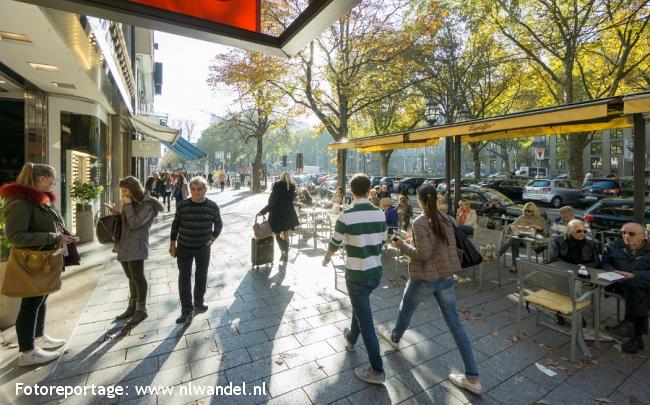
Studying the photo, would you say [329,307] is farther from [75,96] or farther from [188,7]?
[75,96]

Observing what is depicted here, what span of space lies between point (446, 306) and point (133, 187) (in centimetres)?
379

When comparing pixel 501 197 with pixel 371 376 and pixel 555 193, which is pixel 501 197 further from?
pixel 371 376

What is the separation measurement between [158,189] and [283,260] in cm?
1199

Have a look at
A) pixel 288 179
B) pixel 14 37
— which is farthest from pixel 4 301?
pixel 288 179

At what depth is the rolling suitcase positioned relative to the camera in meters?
6.71

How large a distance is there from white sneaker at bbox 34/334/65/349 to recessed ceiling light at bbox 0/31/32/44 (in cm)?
374

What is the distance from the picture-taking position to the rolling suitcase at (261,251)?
22.0 ft

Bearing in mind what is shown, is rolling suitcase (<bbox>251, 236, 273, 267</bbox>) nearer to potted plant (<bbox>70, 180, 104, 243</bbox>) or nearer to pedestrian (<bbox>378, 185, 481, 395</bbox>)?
pedestrian (<bbox>378, 185, 481, 395</bbox>)

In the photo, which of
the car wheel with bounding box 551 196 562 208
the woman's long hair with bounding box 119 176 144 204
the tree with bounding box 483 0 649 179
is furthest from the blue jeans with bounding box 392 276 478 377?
the car wheel with bounding box 551 196 562 208

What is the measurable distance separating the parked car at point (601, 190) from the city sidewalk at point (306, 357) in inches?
735

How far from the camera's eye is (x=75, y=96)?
27.3ft

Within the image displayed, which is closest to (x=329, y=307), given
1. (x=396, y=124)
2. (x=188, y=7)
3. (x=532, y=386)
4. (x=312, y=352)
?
(x=312, y=352)

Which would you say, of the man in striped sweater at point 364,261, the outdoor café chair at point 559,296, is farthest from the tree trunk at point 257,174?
the man in striped sweater at point 364,261

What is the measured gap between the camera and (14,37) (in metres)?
4.48
